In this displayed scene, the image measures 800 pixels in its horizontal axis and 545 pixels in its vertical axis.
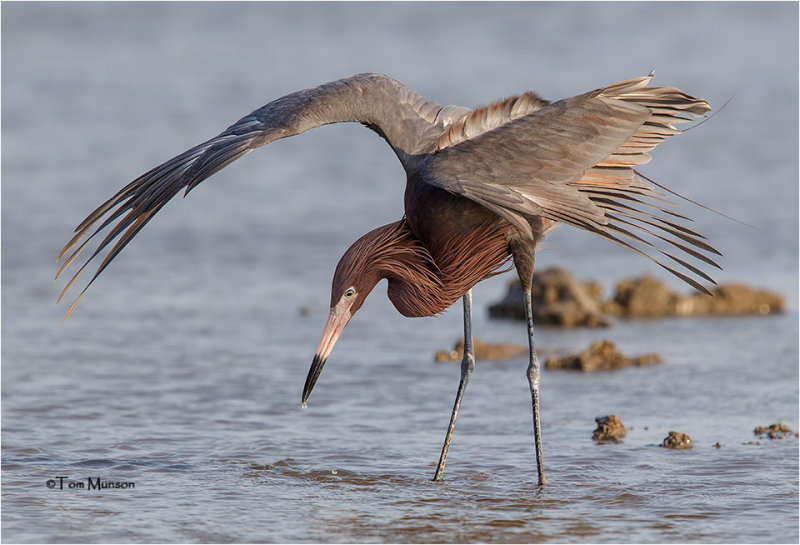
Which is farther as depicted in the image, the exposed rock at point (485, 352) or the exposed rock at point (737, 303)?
the exposed rock at point (737, 303)

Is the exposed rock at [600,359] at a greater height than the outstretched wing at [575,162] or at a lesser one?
lesser

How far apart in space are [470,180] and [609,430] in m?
1.96

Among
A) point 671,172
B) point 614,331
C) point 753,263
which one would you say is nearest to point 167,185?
point 614,331

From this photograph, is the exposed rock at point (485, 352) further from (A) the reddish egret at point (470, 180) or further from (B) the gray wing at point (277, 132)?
(B) the gray wing at point (277, 132)

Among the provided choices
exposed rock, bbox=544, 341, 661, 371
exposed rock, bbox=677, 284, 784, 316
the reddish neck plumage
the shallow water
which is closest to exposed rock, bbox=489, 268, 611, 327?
the shallow water

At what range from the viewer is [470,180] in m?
5.93

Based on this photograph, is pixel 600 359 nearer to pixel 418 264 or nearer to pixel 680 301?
pixel 680 301

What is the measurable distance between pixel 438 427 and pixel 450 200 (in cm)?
169

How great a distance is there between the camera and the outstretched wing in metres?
5.96

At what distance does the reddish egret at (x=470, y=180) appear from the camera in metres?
5.98

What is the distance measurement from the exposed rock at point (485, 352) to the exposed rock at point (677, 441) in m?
2.21

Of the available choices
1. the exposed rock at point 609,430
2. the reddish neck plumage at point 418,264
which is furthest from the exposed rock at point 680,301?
the reddish neck plumage at point 418,264

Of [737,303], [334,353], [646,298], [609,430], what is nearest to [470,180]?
[609,430]

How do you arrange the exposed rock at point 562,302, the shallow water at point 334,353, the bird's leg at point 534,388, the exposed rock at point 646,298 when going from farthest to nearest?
the exposed rock at point 646,298
the exposed rock at point 562,302
the bird's leg at point 534,388
the shallow water at point 334,353
